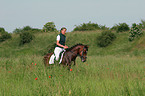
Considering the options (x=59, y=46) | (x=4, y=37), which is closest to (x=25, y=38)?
(x=4, y=37)

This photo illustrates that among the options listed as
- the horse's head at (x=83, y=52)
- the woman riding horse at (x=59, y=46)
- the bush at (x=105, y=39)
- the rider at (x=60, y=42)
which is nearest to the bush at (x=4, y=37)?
the bush at (x=105, y=39)

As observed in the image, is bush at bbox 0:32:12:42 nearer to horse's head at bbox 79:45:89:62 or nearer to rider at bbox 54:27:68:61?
rider at bbox 54:27:68:61

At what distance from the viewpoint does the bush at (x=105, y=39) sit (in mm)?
34197

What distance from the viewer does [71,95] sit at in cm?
368

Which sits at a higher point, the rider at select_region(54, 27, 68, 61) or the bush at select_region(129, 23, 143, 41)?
the bush at select_region(129, 23, 143, 41)

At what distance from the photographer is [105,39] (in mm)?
34469

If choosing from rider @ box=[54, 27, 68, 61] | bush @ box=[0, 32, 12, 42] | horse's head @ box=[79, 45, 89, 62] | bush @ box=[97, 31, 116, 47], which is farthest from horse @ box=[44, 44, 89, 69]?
bush @ box=[0, 32, 12, 42]

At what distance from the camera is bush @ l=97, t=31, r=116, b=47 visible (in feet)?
112

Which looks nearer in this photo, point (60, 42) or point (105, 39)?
point (60, 42)

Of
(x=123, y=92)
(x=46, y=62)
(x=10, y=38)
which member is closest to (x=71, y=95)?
(x=123, y=92)

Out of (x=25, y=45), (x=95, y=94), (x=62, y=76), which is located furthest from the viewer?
(x=25, y=45)

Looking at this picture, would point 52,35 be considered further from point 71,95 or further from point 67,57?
point 71,95

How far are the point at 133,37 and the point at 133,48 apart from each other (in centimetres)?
489

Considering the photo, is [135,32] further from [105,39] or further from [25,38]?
[25,38]
